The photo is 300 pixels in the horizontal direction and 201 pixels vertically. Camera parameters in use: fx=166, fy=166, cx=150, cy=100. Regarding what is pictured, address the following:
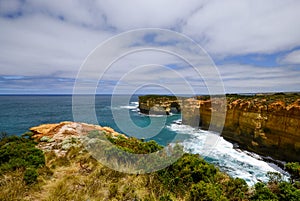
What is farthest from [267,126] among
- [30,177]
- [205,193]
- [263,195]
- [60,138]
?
[30,177]

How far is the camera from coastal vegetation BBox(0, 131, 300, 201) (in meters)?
4.23

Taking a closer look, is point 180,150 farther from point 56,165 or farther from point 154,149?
point 56,165

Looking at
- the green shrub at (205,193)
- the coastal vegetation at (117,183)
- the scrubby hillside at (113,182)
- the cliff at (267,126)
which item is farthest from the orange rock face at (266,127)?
the green shrub at (205,193)

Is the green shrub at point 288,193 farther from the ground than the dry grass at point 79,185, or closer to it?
farther from the ground

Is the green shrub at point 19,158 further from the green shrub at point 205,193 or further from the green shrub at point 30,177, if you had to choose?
the green shrub at point 205,193

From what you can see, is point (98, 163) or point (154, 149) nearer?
point (98, 163)

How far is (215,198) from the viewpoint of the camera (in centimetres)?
392

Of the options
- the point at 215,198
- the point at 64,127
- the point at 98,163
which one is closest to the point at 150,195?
the point at 215,198

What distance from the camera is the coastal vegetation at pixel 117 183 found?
13.9ft

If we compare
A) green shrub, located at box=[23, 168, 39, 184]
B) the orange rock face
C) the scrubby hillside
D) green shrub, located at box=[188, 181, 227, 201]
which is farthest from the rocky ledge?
the orange rock face

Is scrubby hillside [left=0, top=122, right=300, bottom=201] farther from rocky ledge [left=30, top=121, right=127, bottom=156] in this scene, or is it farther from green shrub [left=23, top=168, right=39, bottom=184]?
rocky ledge [left=30, top=121, right=127, bottom=156]

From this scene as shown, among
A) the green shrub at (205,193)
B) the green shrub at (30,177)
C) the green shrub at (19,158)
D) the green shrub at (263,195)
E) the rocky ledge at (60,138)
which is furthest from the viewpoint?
the rocky ledge at (60,138)

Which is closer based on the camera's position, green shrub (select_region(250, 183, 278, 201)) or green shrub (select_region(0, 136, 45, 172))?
green shrub (select_region(250, 183, 278, 201))

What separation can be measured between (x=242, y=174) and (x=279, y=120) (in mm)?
9228
